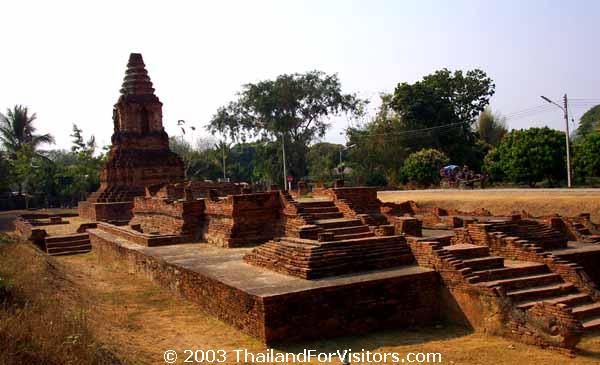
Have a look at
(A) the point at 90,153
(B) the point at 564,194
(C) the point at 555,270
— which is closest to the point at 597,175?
(B) the point at 564,194

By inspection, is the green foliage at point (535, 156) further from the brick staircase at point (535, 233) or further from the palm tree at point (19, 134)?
the palm tree at point (19, 134)

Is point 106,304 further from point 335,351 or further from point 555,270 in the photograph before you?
point 555,270

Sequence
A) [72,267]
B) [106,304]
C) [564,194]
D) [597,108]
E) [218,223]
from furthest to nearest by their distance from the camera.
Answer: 1. [597,108]
2. [564,194]
3. [72,267]
4. [218,223]
5. [106,304]

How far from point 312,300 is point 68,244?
47.2ft

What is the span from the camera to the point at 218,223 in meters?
13.8

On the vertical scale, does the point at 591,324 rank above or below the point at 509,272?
below

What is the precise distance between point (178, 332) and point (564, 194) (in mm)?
17336

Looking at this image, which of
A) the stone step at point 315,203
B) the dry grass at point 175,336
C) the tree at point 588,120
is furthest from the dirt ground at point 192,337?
the tree at point 588,120

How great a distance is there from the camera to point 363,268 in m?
9.23

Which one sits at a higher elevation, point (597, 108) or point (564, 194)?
point (597, 108)

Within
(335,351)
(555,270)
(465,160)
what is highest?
(465,160)

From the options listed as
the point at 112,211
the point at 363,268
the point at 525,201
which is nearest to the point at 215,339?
the point at 363,268

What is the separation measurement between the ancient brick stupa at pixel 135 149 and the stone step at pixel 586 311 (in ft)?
70.1

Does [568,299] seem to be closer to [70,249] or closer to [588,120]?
[70,249]
